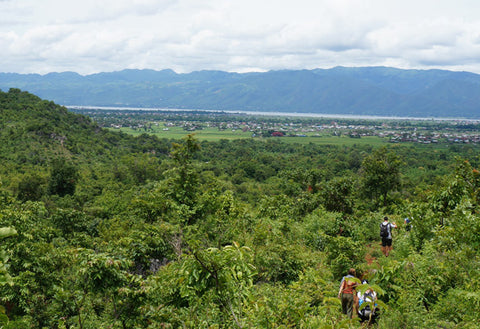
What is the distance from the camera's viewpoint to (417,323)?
19.1 ft

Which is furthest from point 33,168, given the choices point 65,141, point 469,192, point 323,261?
point 469,192

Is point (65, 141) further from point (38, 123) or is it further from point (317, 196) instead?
point (317, 196)

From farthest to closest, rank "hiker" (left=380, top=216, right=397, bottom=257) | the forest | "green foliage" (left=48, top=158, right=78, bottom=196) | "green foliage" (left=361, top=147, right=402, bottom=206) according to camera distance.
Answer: "green foliage" (left=48, top=158, right=78, bottom=196)
"green foliage" (left=361, top=147, right=402, bottom=206)
"hiker" (left=380, top=216, right=397, bottom=257)
the forest

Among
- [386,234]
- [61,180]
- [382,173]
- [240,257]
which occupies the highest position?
[240,257]

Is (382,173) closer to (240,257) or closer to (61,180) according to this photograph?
(240,257)

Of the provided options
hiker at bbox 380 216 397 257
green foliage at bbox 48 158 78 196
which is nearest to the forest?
hiker at bbox 380 216 397 257

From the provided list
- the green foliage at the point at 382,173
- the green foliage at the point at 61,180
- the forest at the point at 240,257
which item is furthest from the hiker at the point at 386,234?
the green foliage at the point at 61,180

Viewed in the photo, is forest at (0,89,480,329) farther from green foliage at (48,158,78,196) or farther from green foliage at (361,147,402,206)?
green foliage at (48,158,78,196)

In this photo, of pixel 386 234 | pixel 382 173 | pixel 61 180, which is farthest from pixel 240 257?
pixel 61 180

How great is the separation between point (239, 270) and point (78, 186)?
4317 centimetres

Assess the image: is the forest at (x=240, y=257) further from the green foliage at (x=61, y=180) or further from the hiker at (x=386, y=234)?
the green foliage at (x=61, y=180)

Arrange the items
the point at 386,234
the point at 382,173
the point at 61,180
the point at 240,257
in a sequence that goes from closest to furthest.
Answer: the point at 240,257 → the point at 386,234 → the point at 382,173 → the point at 61,180

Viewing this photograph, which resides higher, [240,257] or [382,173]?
[240,257]

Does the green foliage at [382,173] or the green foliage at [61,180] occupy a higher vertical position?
the green foliage at [382,173]
